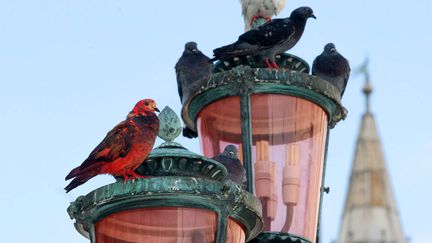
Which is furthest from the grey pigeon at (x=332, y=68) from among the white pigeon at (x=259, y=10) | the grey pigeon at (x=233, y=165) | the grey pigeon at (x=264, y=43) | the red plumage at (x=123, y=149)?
the red plumage at (x=123, y=149)

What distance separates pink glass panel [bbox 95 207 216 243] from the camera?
22578 mm

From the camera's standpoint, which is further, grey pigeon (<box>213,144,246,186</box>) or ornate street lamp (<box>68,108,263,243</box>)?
grey pigeon (<box>213,144,246,186</box>)

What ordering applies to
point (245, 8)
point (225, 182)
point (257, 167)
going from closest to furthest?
point (225, 182), point (257, 167), point (245, 8)

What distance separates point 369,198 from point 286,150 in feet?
3.08

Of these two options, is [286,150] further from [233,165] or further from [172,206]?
[172,206]

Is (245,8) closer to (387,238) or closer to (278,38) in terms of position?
(278,38)

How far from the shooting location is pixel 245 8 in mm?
26125

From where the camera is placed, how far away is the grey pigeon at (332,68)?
82.3ft

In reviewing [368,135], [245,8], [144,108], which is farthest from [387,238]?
[245,8]

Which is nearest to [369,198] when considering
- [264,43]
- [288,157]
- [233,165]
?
[288,157]

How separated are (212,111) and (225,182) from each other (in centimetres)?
225

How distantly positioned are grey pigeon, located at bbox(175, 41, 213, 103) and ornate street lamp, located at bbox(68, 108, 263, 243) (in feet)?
6.84

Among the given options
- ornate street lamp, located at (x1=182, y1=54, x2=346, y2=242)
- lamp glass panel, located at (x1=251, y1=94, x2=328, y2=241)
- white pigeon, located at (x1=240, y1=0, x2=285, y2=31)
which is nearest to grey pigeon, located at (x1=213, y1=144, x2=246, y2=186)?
ornate street lamp, located at (x1=182, y1=54, x2=346, y2=242)

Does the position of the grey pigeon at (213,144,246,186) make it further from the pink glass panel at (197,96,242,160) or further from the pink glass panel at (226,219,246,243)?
the pink glass panel at (197,96,242,160)
